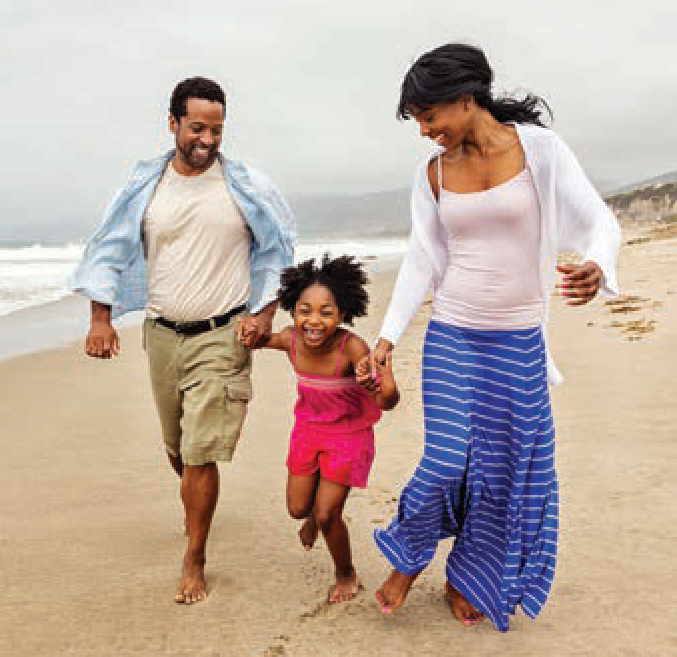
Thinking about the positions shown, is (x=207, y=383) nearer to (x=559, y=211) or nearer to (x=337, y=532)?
(x=337, y=532)

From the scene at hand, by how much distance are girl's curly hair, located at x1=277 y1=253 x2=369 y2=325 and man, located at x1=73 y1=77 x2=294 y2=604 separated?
0.21m

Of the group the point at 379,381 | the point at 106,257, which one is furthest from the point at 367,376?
the point at 106,257

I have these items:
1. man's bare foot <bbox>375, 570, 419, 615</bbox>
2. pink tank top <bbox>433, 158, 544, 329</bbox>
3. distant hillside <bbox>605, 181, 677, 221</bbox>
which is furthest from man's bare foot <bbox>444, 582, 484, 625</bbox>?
distant hillside <bbox>605, 181, 677, 221</bbox>

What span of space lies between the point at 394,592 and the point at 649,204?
56.9 m

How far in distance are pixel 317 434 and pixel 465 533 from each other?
0.68 metres

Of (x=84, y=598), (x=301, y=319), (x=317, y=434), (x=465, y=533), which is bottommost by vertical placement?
(x=84, y=598)

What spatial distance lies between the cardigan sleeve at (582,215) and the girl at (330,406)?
884 millimetres

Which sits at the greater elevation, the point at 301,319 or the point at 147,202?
the point at 147,202

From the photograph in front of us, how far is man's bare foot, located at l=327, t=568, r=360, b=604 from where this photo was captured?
131 inches

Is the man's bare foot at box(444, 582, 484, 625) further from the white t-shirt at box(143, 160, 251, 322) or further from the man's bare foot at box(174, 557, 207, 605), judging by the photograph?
the white t-shirt at box(143, 160, 251, 322)

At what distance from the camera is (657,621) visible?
305cm

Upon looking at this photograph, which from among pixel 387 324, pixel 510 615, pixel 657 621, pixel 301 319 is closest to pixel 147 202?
pixel 301 319

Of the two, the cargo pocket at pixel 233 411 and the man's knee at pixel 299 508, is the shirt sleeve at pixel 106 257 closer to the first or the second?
the cargo pocket at pixel 233 411

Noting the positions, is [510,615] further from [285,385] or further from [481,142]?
[285,385]
